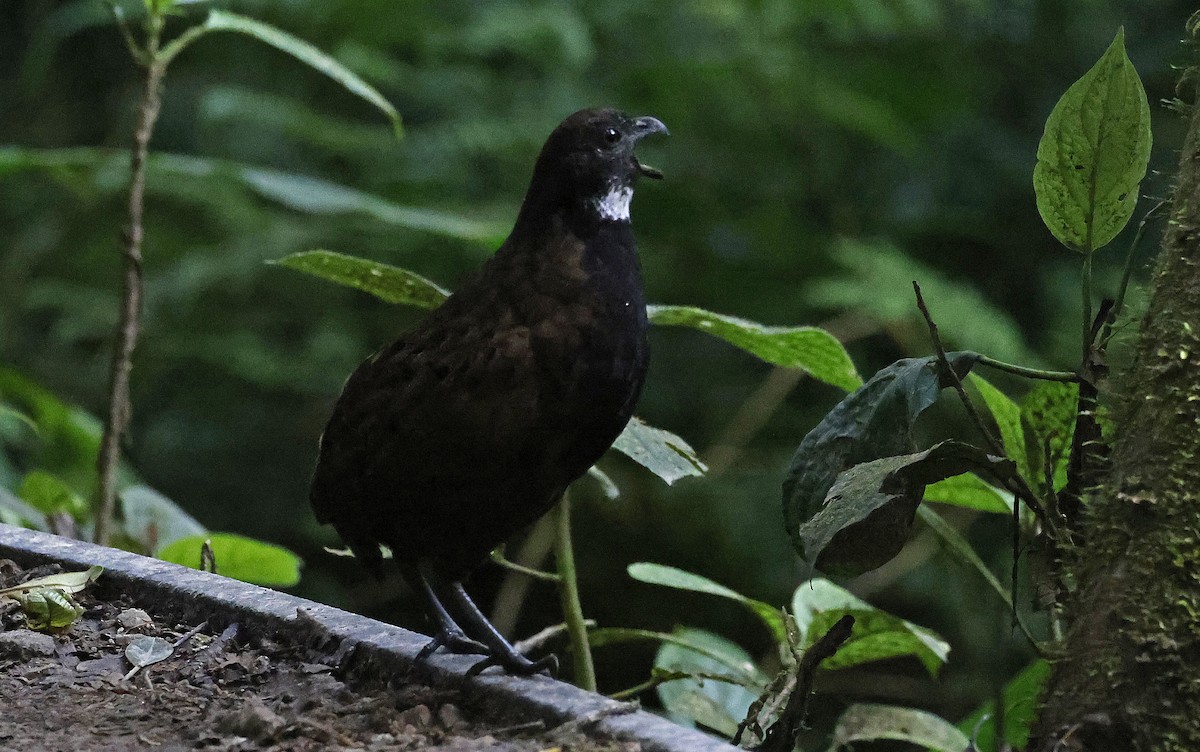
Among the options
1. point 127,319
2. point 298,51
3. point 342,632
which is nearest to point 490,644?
point 342,632

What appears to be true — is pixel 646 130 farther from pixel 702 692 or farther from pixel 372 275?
pixel 702 692

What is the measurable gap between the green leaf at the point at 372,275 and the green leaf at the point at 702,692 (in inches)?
27.2

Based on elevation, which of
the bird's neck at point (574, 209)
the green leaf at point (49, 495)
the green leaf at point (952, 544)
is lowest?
the green leaf at point (49, 495)

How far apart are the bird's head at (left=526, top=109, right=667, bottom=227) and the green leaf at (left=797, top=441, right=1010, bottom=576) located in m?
0.62

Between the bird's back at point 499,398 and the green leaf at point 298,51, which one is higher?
the green leaf at point 298,51

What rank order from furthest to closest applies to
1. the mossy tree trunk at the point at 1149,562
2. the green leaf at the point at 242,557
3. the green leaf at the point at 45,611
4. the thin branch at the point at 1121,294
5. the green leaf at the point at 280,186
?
the green leaf at the point at 280,186 < the green leaf at the point at 242,557 < the green leaf at the point at 45,611 < the thin branch at the point at 1121,294 < the mossy tree trunk at the point at 1149,562

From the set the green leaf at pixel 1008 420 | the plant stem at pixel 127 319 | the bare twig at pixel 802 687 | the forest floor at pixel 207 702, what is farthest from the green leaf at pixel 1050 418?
the plant stem at pixel 127 319

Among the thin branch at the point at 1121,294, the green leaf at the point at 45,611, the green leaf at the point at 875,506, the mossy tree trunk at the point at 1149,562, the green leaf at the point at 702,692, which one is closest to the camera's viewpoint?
the mossy tree trunk at the point at 1149,562

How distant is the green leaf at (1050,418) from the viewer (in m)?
1.63

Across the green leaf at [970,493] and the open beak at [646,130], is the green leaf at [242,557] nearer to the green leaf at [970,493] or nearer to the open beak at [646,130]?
the open beak at [646,130]

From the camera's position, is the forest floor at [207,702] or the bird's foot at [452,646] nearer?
the forest floor at [207,702]

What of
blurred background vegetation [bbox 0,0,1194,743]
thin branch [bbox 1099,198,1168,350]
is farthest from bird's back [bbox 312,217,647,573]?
blurred background vegetation [bbox 0,0,1194,743]

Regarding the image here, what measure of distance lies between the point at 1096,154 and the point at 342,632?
1.07 meters

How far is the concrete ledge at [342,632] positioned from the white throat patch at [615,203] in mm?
641
